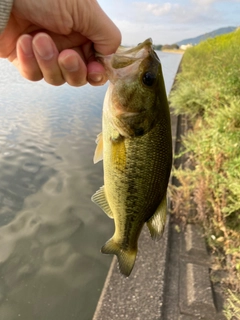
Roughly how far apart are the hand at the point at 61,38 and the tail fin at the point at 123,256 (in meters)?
0.98

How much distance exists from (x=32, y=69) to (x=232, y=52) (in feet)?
19.3

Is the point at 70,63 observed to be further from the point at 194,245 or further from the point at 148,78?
the point at 194,245

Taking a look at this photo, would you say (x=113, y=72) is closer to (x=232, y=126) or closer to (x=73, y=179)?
(x=232, y=126)

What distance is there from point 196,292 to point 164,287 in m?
0.31

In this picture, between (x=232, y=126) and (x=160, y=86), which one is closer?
(x=160, y=86)

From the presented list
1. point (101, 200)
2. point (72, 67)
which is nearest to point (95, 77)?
point (72, 67)

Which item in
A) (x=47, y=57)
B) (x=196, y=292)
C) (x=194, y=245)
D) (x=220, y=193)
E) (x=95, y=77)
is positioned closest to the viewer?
(x=47, y=57)

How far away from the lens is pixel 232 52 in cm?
668

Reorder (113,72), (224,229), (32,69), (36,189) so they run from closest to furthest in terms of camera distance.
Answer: (113,72), (32,69), (224,229), (36,189)

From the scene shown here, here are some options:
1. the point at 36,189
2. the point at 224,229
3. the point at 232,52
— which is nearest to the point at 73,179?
the point at 36,189

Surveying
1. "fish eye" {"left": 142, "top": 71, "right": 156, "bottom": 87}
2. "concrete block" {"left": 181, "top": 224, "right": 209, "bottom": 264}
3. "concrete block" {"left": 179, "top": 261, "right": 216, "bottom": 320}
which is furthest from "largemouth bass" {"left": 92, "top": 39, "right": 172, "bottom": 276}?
"concrete block" {"left": 181, "top": 224, "right": 209, "bottom": 264}

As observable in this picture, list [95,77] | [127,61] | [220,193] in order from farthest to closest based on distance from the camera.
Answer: [220,193] < [95,77] < [127,61]

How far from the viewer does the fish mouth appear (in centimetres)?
159

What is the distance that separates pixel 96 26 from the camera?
5.63ft
